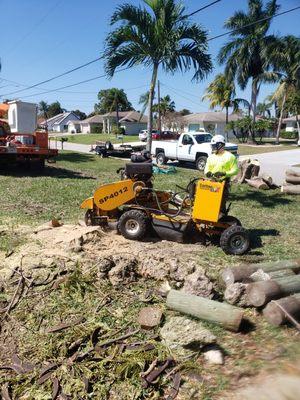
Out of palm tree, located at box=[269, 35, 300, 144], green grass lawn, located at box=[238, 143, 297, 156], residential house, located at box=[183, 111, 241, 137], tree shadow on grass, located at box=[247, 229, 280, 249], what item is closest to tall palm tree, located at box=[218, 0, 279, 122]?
palm tree, located at box=[269, 35, 300, 144]

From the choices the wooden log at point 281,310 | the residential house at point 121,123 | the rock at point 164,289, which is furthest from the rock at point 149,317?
the residential house at point 121,123

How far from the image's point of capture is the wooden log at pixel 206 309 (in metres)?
4.50

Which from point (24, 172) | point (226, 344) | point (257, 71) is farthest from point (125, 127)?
point (226, 344)

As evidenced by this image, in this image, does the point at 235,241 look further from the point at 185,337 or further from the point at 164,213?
the point at 185,337

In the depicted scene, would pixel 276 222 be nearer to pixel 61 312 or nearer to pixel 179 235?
pixel 179 235

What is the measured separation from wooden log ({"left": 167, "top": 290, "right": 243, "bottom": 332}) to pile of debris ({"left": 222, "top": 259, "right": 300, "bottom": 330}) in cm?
36

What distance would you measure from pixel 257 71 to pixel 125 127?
34.9 m

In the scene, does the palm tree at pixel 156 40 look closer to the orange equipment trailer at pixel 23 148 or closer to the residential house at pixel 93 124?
the orange equipment trailer at pixel 23 148

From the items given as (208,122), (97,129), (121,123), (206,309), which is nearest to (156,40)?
(206,309)

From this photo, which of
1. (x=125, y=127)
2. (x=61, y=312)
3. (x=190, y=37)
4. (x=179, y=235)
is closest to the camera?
(x=61, y=312)

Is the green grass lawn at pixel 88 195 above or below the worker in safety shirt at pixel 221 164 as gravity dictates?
below

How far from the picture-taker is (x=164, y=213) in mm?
7363

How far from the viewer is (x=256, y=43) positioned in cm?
4172

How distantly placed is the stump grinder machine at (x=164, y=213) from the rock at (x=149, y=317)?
2.42 meters
